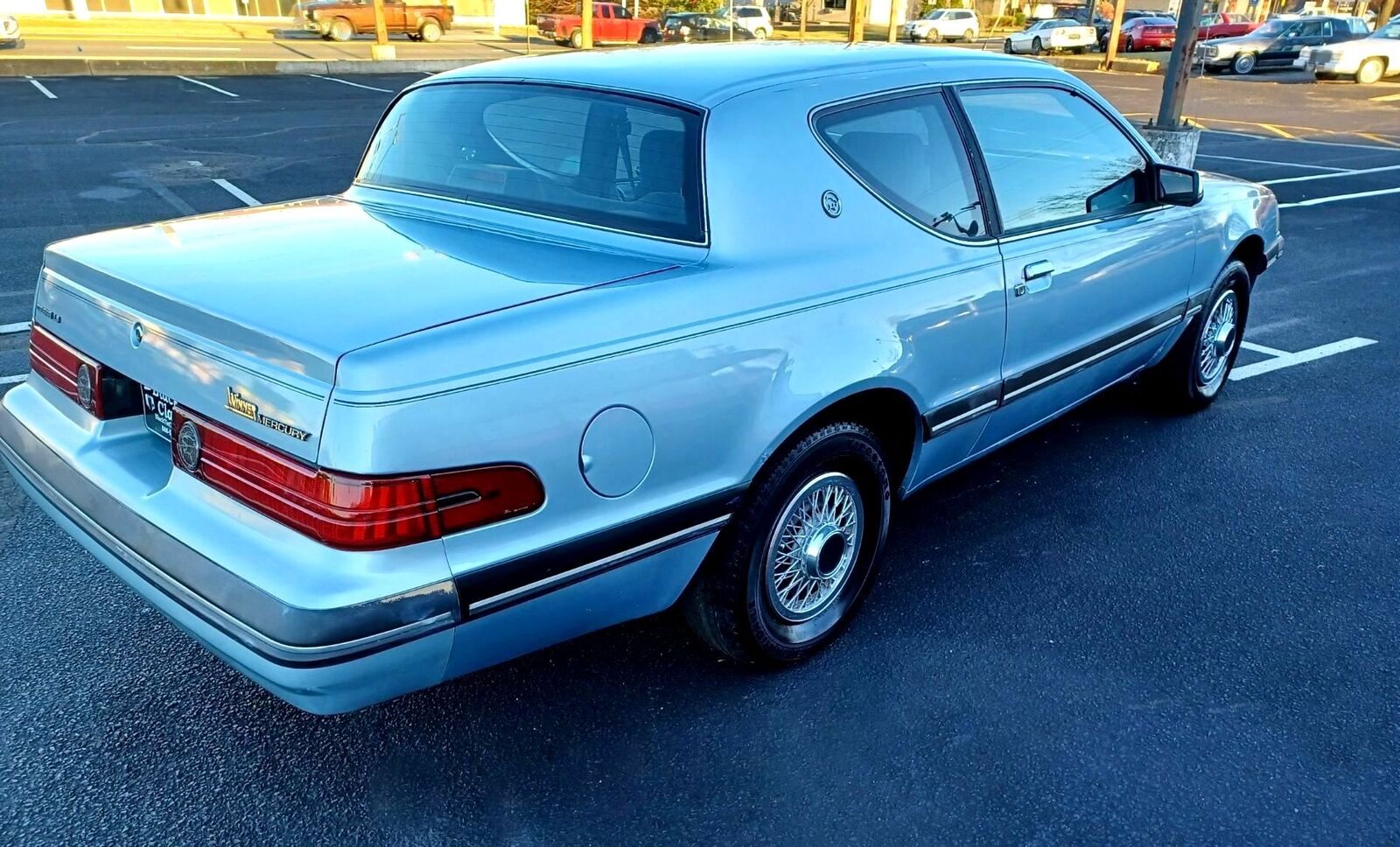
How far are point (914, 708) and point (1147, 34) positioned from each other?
136ft

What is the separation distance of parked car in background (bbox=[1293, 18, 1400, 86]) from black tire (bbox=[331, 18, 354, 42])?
2890 cm

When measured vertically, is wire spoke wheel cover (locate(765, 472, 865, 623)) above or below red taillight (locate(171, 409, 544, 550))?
below

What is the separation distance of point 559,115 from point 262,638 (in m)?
1.79

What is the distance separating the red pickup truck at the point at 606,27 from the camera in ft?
110

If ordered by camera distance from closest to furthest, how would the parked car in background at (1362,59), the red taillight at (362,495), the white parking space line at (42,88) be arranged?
1. the red taillight at (362,495)
2. the white parking space line at (42,88)
3. the parked car in background at (1362,59)

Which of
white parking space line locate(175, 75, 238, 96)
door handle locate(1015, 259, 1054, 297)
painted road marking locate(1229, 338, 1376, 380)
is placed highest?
door handle locate(1015, 259, 1054, 297)

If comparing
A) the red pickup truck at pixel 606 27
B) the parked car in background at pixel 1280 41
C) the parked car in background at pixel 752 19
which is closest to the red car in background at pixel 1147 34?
the parked car in background at pixel 1280 41

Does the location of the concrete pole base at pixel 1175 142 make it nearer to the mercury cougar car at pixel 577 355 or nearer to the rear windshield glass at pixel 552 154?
the mercury cougar car at pixel 577 355

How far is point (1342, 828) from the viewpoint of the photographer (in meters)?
2.42

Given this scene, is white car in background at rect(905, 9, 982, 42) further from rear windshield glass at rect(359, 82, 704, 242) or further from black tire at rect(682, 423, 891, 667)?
black tire at rect(682, 423, 891, 667)

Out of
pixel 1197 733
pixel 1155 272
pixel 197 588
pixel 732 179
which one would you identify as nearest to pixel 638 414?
pixel 732 179

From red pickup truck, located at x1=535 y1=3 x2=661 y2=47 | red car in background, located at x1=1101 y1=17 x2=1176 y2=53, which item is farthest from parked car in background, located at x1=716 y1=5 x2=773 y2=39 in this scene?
red car in background, located at x1=1101 y1=17 x2=1176 y2=53

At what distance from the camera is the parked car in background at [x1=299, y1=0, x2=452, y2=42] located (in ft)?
107

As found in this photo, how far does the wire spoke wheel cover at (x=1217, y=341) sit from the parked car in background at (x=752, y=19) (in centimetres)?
3343
